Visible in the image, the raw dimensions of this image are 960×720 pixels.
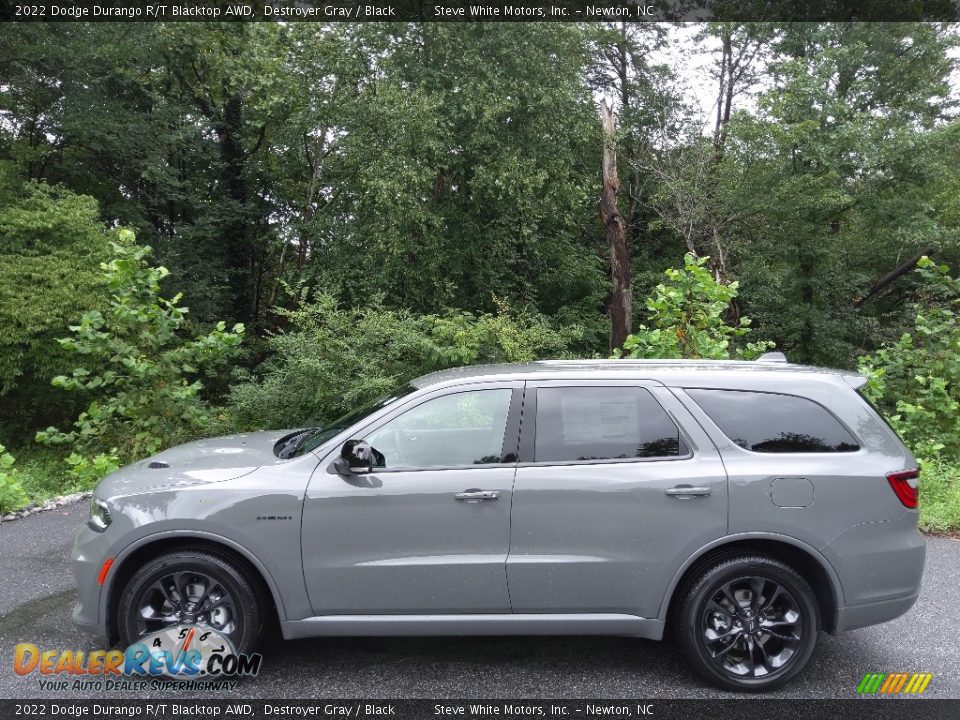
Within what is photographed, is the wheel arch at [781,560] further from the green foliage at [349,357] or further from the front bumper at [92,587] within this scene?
the green foliage at [349,357]

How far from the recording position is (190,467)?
3.81 m

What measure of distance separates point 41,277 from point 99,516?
11.2 m

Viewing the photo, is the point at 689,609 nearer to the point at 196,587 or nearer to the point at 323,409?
the point at 196,587

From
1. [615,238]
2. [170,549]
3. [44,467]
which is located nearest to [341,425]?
[170,549]

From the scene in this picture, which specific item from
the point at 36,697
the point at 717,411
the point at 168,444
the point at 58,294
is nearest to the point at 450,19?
the point at 58,294

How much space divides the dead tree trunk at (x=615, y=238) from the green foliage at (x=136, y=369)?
10602 millimetres

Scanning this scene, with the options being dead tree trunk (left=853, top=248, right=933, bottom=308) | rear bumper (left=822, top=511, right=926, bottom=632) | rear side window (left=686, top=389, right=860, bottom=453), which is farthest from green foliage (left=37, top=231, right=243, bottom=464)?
dead tree trunk (left=853, top=248, right=933, bottom=308)

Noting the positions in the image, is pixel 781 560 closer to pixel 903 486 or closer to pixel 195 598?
pixel 903 486

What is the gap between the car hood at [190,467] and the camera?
12.0 feet

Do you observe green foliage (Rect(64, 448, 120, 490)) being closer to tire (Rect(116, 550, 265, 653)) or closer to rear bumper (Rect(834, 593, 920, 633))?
tire (Rect(116, 550, 265, 653))

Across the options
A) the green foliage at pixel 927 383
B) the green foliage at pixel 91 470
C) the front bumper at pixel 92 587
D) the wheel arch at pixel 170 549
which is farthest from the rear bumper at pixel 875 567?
the green foliage at pixel 91 470

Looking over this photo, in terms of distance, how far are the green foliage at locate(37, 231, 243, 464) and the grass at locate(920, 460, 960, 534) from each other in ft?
25.6

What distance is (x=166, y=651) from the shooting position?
359cm

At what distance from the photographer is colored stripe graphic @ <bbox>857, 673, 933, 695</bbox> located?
3.53 metres
